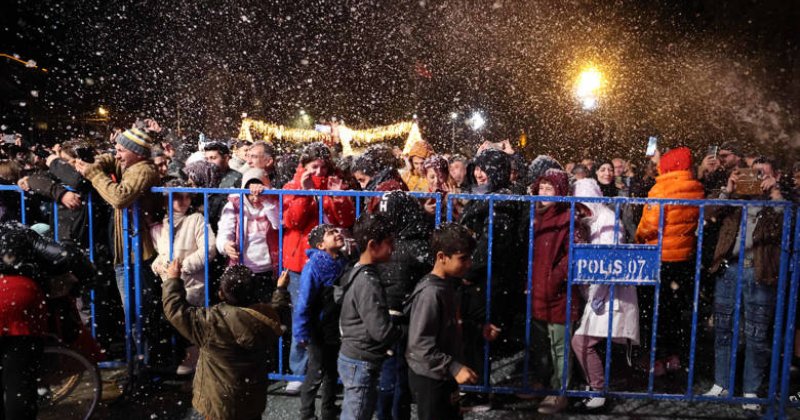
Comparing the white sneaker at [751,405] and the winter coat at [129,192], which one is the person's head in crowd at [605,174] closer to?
the white sneaker at [751,405]

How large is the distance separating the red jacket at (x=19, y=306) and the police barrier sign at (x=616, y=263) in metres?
3.43

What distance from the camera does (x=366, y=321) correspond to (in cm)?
305

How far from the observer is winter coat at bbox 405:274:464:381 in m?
2.93

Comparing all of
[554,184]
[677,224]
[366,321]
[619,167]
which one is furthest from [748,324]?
[619,167]

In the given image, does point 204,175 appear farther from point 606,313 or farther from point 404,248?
point 606,313

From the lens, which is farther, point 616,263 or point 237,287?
point 616,263

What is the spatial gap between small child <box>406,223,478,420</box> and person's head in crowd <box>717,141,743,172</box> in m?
5.23

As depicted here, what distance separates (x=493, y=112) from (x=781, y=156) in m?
14.9

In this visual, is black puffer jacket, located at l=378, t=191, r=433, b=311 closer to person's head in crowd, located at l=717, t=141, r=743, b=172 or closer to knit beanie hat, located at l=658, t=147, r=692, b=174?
knit beanie hat, located at l=658, t=147, r=692, b=174

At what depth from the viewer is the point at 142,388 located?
14.3 feet

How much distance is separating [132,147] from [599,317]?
3.87m

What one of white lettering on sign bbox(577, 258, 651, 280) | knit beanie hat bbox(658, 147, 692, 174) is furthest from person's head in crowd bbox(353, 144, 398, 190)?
knit beanie hat bbox(658, 147, 692, 174)

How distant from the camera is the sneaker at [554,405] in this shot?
13.5ft

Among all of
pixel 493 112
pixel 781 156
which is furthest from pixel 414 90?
pixel 781 156
